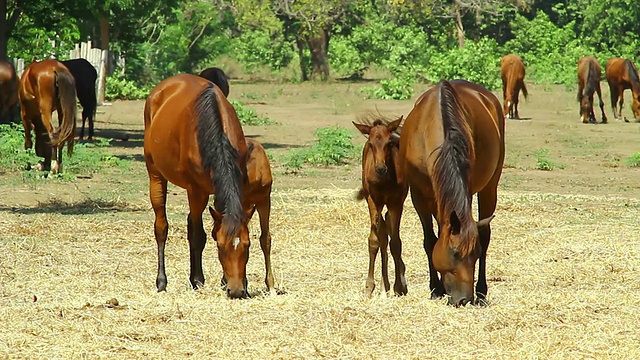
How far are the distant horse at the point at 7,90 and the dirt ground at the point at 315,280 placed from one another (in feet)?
8.15

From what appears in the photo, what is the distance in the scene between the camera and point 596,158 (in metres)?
22.1

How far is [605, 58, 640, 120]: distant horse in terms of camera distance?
30.2 metres

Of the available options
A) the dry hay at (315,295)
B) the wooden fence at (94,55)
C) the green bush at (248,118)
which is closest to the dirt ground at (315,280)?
the dry hay at (315,295)

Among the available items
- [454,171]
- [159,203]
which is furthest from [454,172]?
[159,203]

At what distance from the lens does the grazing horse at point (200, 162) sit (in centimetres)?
835

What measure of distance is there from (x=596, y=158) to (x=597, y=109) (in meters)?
12.4

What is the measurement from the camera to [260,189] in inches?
362

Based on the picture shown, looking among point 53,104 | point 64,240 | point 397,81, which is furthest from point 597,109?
point 64,240

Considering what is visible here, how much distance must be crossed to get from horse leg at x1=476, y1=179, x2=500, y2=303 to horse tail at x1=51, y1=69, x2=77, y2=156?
791 cm

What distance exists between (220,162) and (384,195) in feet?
4.32

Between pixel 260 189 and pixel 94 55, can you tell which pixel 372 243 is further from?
pixel 94 55

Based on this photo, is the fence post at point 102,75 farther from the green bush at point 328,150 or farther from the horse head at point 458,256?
the horse head at point 458,256

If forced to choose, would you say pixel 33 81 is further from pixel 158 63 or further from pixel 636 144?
pixel 158 63

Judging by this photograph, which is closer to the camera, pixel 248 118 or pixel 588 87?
pixel 248 118
